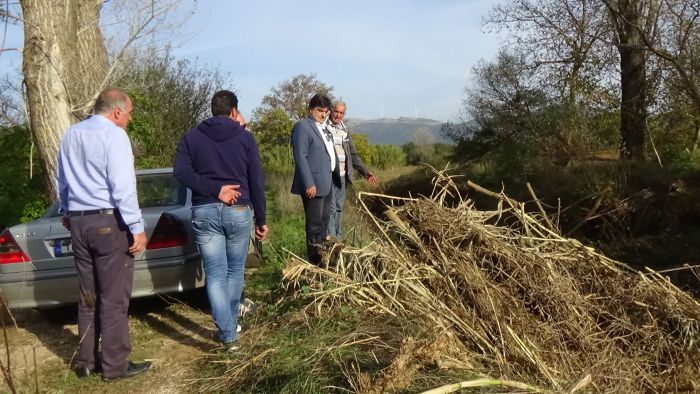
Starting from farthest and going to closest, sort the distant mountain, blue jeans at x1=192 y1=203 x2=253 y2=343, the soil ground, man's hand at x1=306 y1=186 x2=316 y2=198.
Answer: the distant mountain → man's hand at x1=306 y1=186 x2=316 y2=198 → blue jeans at x1=192 y1=203 x2=253 y2=343 → the soil ground

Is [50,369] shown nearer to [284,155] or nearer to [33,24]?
[33,24]

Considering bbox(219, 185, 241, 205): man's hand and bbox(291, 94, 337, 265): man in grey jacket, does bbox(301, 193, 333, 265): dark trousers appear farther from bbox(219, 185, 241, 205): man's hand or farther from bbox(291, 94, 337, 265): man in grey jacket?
bbox(219, 185, 241, 205): man's hand

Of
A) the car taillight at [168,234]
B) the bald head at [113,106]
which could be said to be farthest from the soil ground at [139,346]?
the bald head at [113,106]

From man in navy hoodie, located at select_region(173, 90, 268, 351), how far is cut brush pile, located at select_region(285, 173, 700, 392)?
0.58 metres

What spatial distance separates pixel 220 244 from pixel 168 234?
3.84 feet

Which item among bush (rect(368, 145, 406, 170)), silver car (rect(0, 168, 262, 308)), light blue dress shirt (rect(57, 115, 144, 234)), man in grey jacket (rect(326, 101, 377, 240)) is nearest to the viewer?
light blue dress shirt (rect(57, 115, 144, 234))

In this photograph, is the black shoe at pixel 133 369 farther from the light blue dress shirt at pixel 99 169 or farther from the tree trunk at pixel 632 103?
the tree trunk at pixel 632 103

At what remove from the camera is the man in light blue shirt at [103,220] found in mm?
4199

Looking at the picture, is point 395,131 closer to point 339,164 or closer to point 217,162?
point 339,164

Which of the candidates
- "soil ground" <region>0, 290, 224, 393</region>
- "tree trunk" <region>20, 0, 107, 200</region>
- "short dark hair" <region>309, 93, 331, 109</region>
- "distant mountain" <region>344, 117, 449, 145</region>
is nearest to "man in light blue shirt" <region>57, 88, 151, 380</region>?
"soil ground" <region>0, 290, 224, 393</region>

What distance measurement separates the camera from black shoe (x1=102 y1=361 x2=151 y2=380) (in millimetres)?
4416

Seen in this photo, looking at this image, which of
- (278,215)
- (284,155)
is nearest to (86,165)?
(278,215)

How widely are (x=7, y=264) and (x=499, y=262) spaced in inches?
169

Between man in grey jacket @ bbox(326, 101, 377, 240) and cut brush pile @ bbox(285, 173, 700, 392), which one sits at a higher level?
man in grey jacket @ bbox(326, 101, 377, 240)
